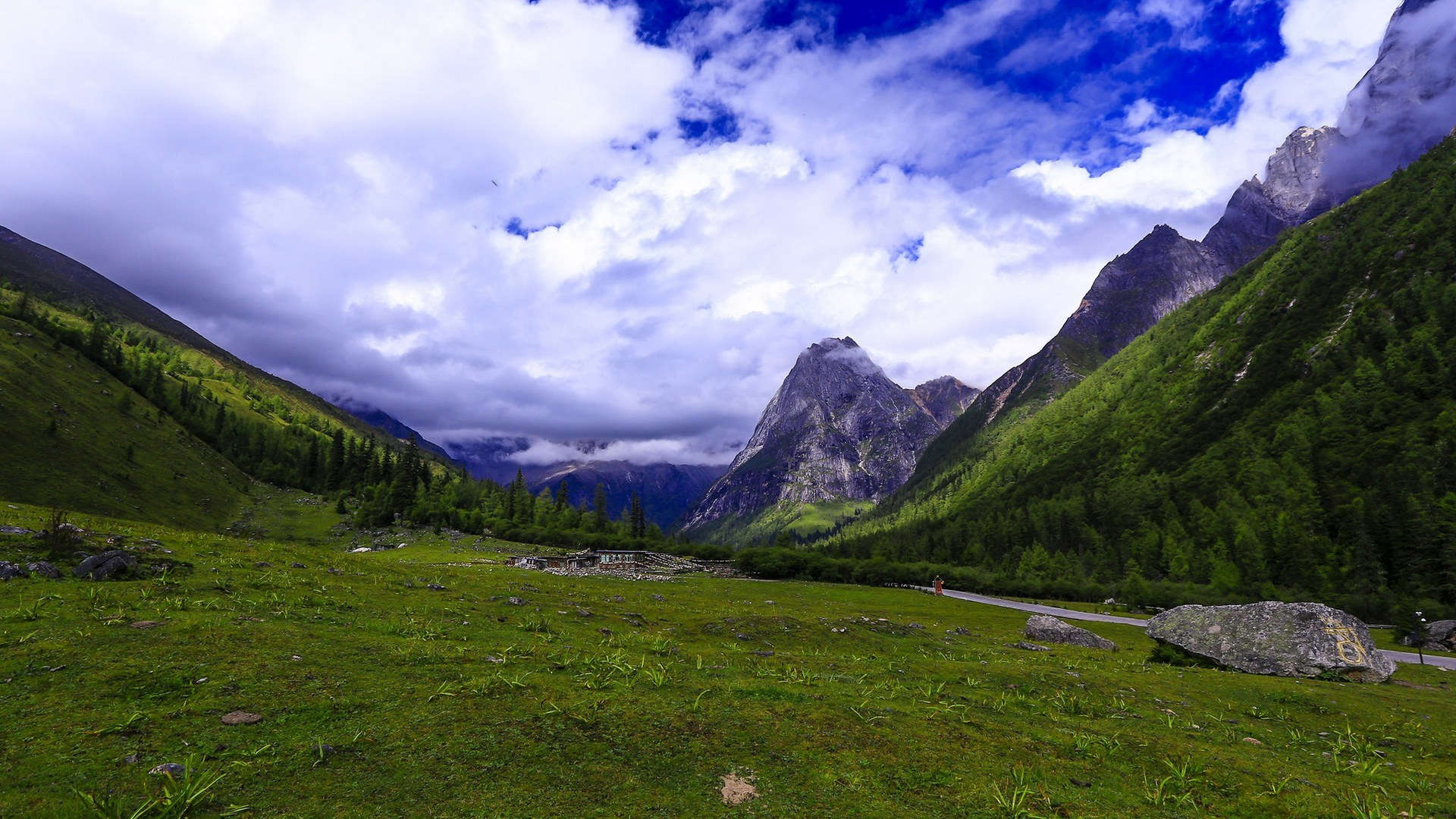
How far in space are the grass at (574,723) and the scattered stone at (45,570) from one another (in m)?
1.54

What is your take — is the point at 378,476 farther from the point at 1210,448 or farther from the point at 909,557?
the point at 1210,448

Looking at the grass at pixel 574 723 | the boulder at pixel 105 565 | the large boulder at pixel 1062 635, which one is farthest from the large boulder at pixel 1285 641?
the boulder at pixel 105 565

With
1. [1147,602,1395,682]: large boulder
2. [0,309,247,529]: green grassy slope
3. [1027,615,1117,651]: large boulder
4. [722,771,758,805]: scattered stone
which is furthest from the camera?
[0,309,247,529]: green grassy slope

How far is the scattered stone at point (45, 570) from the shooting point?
2005 centimetres

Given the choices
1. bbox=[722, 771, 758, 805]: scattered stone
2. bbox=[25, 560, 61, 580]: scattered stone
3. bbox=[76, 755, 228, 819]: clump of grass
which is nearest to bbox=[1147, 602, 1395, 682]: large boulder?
bbox=[722, 771, 758, 805]: scattered stone

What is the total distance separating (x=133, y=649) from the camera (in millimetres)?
14898

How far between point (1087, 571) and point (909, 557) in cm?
5153

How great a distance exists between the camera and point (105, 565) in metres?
21.6

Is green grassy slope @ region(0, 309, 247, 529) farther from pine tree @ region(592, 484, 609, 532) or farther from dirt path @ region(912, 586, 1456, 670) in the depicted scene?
dirt path @ region(912, 586, 1456, 670)

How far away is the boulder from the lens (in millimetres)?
21031

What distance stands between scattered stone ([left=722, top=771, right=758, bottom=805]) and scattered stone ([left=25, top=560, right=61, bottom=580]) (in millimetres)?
25207

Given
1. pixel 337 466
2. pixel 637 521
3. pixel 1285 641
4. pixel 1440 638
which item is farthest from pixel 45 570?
pixel 337 466

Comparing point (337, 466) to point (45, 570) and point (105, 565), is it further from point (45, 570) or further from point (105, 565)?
point (45, 570)

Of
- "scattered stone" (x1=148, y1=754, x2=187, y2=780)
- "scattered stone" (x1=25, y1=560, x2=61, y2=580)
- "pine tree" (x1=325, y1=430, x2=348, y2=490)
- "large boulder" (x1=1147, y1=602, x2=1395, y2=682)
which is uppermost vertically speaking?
"pine tree" (x1=325, y1=430, x2=348, y2=490)
